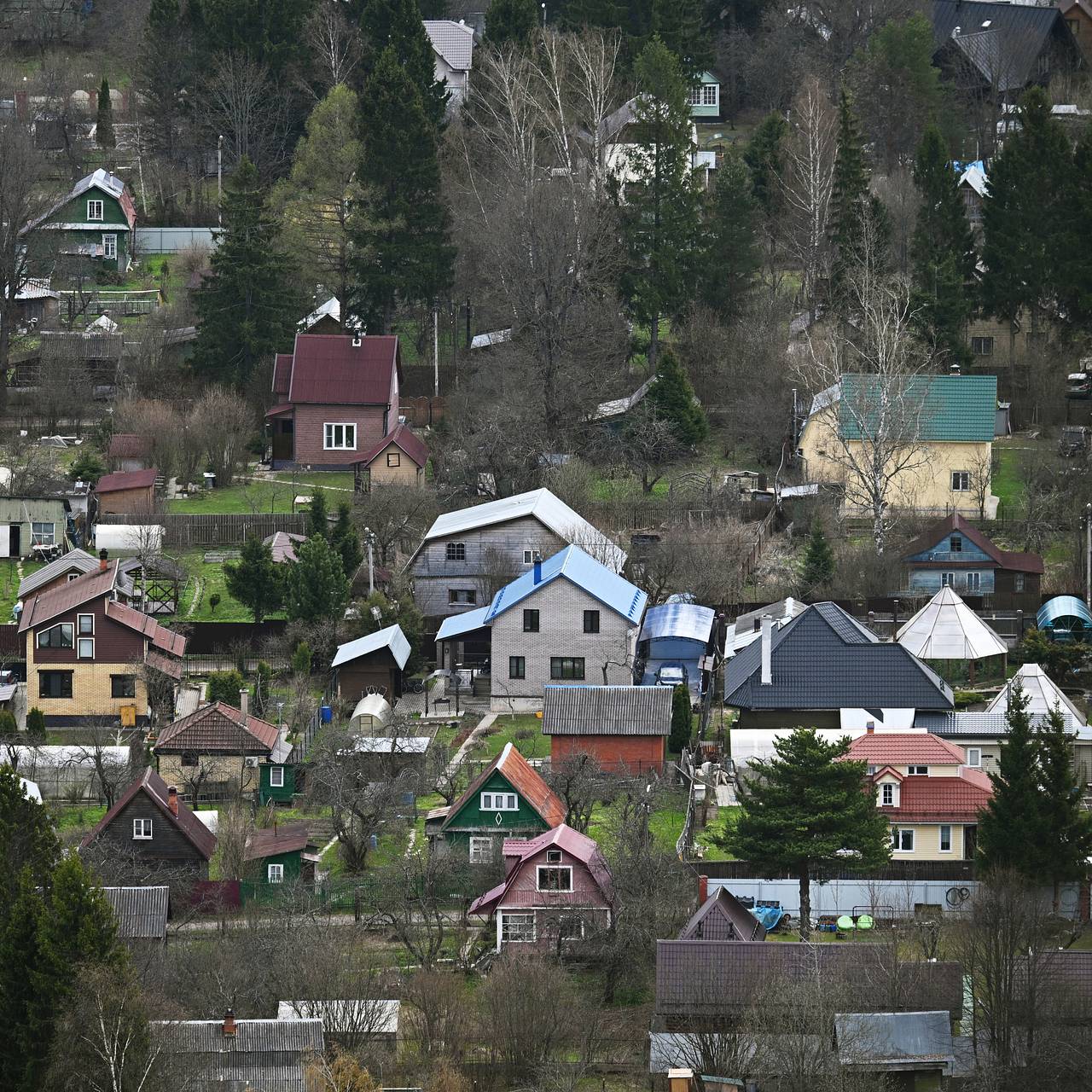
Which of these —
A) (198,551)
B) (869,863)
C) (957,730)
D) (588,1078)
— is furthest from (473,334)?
(588,1078)

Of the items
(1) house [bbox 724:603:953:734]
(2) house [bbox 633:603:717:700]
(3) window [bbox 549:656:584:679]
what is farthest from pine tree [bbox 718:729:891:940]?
(3) window [bbox 549:656:584:679]

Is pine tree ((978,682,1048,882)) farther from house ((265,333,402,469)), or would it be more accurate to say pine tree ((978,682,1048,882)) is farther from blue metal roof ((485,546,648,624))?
house ((265,333,402,469))

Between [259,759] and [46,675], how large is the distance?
7482mm

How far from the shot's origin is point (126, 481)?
252ft

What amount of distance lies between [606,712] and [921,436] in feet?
60.7

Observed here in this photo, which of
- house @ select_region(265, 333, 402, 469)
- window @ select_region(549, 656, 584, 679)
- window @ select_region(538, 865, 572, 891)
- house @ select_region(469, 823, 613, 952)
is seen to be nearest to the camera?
house @ select_region(469, 823, 613, 952)

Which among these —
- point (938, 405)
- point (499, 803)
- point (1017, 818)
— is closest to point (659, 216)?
point (938, 405)

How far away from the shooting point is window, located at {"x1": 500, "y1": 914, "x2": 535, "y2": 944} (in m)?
54.0

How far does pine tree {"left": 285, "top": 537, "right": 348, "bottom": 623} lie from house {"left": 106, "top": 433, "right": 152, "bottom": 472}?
12.4m

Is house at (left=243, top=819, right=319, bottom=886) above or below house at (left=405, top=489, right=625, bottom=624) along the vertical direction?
below

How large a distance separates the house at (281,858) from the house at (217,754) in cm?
349

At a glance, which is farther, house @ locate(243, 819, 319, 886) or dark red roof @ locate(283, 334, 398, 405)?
dark red roof @ locate(283, 334, 398, 405)

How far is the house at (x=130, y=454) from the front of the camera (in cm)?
7925

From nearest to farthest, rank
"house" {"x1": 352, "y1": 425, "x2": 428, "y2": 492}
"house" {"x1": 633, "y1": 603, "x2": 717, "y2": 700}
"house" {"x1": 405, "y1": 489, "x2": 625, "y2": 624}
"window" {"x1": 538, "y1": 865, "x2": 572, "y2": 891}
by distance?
1. "window" {"x1": 538, "y1": 865, "x2": 572, "y2": 891}
2. "house" {"x1": 633, "y1": 603, "x2": 717, "y2": 700}
3. "house" {"x1": 405, "y1": 489, "x2": 625, "y2": 624}
4. "house" {"x1": 352, "y1": 425, "x2": 428, "y2": 492}
